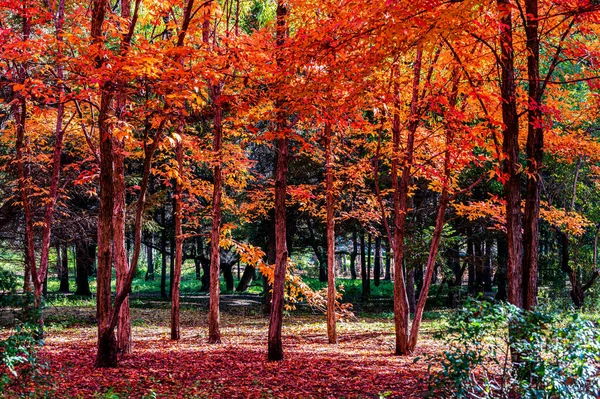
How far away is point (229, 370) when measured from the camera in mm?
8609

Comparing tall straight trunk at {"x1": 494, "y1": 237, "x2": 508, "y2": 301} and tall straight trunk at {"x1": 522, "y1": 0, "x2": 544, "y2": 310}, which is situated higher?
tall straight trunk at {"x1": 522, "y1": 0, "x2": 544, "y2": 310}

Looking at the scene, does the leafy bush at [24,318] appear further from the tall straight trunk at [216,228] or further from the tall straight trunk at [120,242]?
the tall straight trunk at [216,228]

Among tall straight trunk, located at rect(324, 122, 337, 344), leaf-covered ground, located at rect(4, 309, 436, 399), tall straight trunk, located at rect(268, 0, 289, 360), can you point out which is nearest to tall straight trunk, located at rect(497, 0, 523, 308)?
leaf-covered ground, located at rect(4, 309, 436, 399)

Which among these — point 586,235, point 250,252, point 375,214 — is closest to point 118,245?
point 250,252

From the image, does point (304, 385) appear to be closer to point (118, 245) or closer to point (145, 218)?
point (118, 245)

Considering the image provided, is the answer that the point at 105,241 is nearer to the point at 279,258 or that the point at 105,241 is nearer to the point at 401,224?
the point at 279,258

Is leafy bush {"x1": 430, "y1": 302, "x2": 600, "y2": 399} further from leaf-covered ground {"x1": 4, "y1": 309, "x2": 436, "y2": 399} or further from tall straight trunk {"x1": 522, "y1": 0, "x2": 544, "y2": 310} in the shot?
tall straight trunk {"x1": 522, "y1": 0, "x2": 544, "y2": 310}

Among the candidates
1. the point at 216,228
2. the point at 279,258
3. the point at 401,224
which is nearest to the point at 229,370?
the point at 279,258

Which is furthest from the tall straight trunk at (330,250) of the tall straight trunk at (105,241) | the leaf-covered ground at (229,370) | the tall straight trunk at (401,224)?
the tall straight trunk at (105,241)

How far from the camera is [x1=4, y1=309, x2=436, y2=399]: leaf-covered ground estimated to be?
6703 millimetres

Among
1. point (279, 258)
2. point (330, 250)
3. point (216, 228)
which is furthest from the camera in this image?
point (330, 250)

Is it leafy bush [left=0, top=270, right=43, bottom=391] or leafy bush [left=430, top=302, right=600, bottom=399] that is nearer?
leafy bush [left=430, top=302, right=600, bottom=399]

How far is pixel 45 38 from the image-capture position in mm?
7348

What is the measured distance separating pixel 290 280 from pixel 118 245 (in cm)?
448
